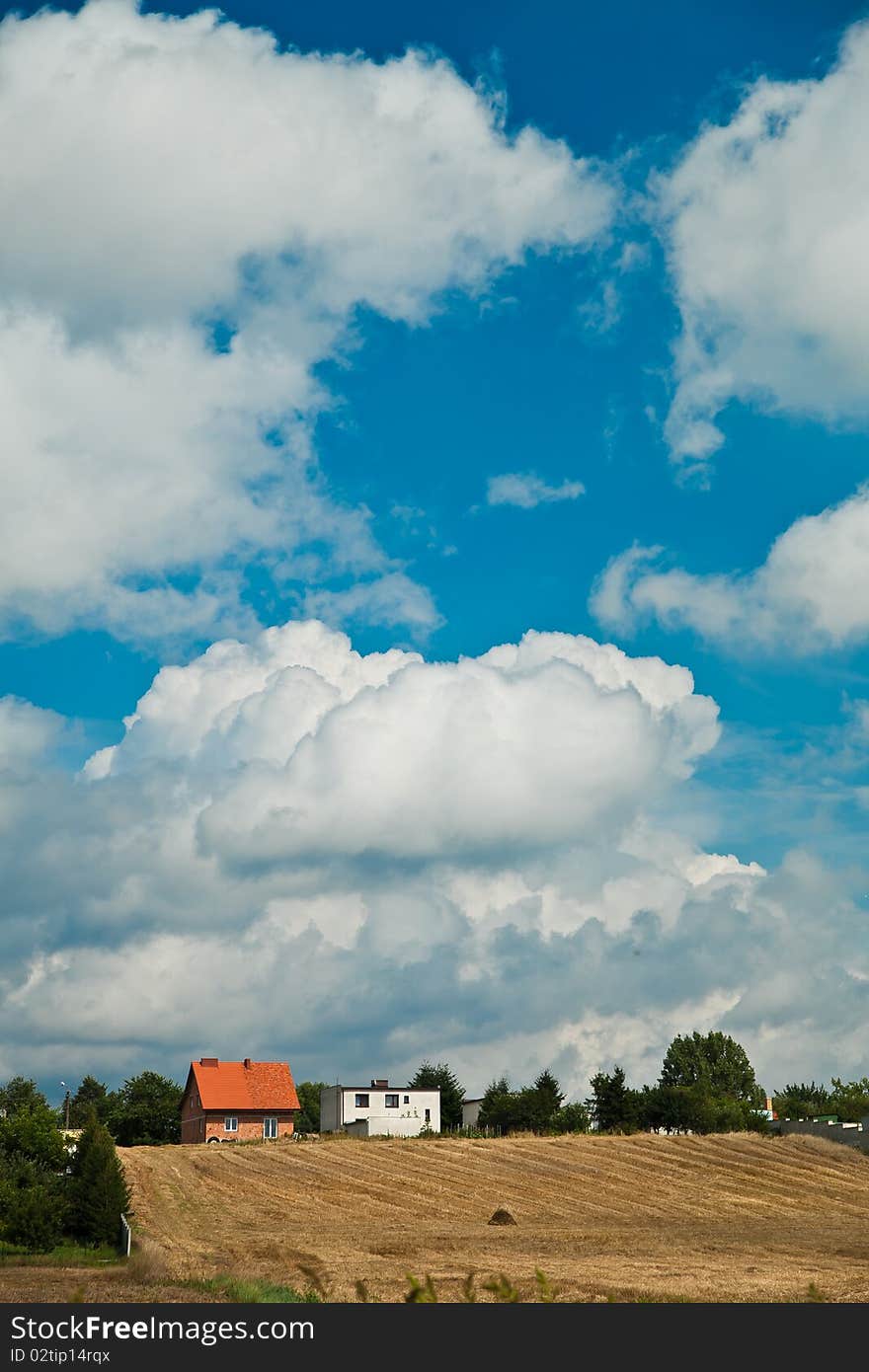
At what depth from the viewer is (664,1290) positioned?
36.8 meters

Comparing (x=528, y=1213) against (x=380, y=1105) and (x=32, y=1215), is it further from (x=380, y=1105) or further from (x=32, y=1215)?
(x=380, y=1105)

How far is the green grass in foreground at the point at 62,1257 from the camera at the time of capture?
4612 centimetres

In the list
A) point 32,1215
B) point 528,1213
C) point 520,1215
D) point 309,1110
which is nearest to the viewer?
point 32,1215

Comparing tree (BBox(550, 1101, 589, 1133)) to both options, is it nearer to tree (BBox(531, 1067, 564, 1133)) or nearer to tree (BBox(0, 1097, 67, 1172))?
tree (BBox(531, 1067, 564, 1133))

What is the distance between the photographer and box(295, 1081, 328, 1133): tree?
170150 mm

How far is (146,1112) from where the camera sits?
12712 centimetres

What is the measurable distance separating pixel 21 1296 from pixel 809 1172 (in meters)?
73.9

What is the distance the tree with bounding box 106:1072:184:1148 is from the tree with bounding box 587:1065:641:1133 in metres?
42.7

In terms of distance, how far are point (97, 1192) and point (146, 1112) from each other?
261 feet

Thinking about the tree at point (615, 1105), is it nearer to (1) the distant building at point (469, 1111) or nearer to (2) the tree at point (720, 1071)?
(1) the distant building at point (469, 1111)

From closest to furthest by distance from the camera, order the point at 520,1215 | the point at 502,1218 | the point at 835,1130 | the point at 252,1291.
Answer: the point at 252,1291 < the point at 502,1218 < the point at 520,1215 < the point at 835,1130

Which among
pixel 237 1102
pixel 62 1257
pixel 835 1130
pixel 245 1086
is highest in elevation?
pixel 245 1086

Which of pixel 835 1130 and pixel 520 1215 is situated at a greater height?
pixel 835 1130

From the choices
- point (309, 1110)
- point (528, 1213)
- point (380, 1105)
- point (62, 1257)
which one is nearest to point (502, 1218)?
point (528, 1213)
